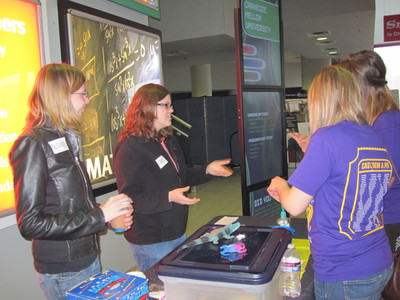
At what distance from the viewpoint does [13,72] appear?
215 centimetres

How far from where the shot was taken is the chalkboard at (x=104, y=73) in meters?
A: 2.73

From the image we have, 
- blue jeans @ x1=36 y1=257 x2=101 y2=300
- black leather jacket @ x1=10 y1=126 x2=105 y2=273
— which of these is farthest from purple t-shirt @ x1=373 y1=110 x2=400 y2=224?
blue jeans @ x1=36 y1=257 x2=101 y2=300

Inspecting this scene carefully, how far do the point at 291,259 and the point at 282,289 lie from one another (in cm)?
11

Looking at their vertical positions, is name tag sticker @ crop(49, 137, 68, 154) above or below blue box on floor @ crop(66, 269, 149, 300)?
above

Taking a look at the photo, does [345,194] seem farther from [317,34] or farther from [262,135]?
[317,34]

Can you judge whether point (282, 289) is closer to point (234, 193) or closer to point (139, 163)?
point (139, 163)

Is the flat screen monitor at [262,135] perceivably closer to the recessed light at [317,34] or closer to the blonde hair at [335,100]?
the blonde hair at [335,100]

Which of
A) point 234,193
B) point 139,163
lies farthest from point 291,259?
point 234,193

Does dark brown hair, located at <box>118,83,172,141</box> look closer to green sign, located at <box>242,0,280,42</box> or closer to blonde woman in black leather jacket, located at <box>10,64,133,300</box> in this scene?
blonde woman in black leather jacket, located at <box>10,64,133,300</box>

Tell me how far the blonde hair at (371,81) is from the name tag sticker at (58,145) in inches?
47.9

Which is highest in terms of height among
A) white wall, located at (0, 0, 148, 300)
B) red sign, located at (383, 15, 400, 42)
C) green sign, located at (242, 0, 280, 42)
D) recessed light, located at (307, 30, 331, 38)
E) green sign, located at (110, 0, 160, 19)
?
recessed light, located at (307, 30, 331, 38)

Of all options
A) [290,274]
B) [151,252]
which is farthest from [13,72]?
[290,274]

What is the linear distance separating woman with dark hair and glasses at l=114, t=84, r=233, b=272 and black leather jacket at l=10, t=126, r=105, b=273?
315mm

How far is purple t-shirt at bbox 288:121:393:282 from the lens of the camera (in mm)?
1128
